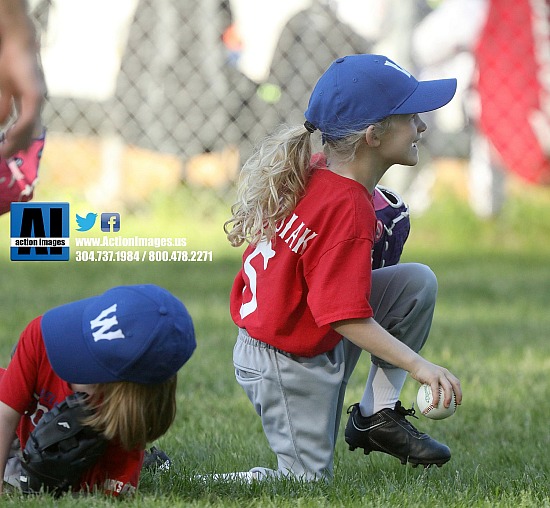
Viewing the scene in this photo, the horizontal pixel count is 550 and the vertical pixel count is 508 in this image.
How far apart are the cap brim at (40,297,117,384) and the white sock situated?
3.13ft

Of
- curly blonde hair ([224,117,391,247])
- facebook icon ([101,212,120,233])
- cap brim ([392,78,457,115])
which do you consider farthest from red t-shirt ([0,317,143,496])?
facebook icon ([101,212,120,233])

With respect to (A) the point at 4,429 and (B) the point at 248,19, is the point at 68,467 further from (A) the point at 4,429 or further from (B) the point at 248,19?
(B) the point at 248,19

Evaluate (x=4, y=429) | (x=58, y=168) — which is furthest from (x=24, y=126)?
(x=58, y=168)

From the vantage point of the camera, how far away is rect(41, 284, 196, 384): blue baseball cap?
8.16 feet

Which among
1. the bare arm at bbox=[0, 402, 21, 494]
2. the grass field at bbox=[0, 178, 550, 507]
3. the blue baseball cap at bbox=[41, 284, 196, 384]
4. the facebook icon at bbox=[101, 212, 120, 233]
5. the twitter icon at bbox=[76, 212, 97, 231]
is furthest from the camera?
the facebook icon at bbox=[101, 212, 120, 233]

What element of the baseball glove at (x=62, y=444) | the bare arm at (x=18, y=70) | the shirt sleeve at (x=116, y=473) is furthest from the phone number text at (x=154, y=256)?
the baseball glove at (x=62, y=444)

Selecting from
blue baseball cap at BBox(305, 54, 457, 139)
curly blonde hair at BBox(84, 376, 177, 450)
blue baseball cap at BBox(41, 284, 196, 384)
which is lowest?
curly blonde hair at BBox(84, 376, 177, 450)

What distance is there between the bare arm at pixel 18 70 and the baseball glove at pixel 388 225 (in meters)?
1.18

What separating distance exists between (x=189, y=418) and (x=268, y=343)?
915 mm

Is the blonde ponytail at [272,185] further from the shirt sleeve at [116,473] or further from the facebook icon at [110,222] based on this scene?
the facebook icon at [110,222]

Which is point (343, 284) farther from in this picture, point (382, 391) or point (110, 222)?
point (110, 222)

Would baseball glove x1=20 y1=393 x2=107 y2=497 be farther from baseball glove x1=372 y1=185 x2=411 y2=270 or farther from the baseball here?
baseball glove x1=372 y1=185 x2=411 y2=270

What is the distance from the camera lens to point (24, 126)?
367 centimetres

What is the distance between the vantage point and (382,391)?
3.23 metres
